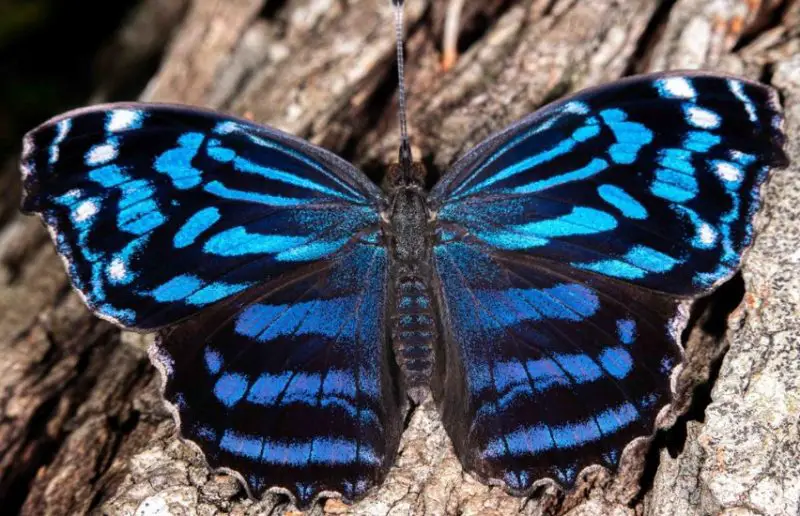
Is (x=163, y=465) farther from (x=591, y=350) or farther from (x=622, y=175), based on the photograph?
(x=622, y=175)

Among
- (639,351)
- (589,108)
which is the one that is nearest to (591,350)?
(639,351)

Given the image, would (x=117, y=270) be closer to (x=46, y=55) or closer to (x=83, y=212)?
(x=83, y=212)

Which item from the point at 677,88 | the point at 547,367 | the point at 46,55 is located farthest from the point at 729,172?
the point at 46,55

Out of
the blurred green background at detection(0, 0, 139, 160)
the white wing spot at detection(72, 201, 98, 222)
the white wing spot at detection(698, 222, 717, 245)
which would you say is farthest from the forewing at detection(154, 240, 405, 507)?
the blurred green background at detection(0, 0, 139, 160)

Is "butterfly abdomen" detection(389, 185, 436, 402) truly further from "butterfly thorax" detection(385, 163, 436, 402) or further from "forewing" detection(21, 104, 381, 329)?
"forewing" detection(21, 104, 381, 329)

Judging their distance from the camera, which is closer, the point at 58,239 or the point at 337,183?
the point at 58,239

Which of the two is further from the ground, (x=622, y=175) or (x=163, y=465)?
(x=622, y=175)
